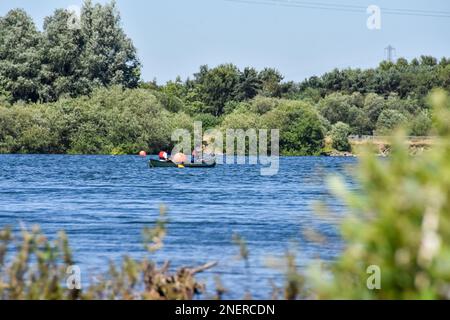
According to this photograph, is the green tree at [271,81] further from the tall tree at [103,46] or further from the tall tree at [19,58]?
the tall tree at [19,58]

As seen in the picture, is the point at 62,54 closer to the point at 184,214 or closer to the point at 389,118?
the point at 389,118

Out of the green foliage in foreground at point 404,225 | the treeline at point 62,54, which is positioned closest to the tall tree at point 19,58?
the treeline at point 62,54

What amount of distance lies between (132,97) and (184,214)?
55494 millimetres

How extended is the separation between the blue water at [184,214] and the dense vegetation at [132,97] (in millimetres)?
26585

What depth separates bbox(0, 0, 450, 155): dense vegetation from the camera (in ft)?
274

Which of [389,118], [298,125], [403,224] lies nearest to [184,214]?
[403,224]

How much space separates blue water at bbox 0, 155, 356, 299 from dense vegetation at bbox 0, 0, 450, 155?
2658 centimetres

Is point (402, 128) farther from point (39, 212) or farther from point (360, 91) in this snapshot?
point (360, 91)

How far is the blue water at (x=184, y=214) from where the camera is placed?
1778 cm

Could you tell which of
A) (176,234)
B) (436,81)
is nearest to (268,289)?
(176,234)

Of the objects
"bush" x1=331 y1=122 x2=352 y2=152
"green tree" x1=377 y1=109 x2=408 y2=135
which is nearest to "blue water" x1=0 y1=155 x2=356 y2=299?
"green tree" x1=377 y1=109 x2=408 y2=135

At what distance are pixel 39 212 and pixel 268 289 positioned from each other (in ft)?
51.9

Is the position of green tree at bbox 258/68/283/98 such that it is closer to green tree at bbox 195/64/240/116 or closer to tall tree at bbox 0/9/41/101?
green tree at bbox 195/64/240/116

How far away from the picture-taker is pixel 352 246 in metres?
5.26
